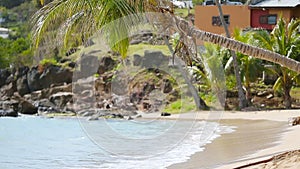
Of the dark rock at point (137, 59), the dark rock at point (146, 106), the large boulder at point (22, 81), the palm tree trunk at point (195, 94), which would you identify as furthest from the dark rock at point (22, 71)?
the palm tree trunk at point (195, 94)

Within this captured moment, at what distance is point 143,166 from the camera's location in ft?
37.6

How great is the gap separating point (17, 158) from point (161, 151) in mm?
3818

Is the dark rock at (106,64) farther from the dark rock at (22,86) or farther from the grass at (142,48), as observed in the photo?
the dark rock at (22,86)

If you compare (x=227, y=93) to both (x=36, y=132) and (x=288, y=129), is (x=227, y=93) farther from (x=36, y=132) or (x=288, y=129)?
(x=288, y=129)

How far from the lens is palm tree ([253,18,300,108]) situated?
22.5 metres

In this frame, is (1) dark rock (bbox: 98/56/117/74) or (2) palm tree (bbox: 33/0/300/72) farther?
(1) dark rock (bbox: 98/56/117/74)

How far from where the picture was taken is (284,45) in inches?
890

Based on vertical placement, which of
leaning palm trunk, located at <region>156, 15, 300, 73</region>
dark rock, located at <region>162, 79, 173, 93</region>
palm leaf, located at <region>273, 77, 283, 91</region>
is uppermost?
leaning palm trunk, located at <region>156, 15, 300, 73</region>

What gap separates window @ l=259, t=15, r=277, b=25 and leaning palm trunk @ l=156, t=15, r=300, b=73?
918 inches

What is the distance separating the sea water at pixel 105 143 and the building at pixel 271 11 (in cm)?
1224

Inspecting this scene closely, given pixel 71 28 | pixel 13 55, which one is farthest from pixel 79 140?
pixel 13 55

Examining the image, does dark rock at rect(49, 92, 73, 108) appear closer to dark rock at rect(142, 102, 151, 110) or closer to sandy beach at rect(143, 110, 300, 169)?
dark rock at rect(142, 102, 151, 110)

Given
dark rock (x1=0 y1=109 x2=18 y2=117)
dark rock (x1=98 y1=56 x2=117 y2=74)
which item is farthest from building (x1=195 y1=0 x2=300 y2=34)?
dark rock (x1=0 y1=109 x2=18 y2=117)

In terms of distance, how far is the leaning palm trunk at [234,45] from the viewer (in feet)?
30.2
